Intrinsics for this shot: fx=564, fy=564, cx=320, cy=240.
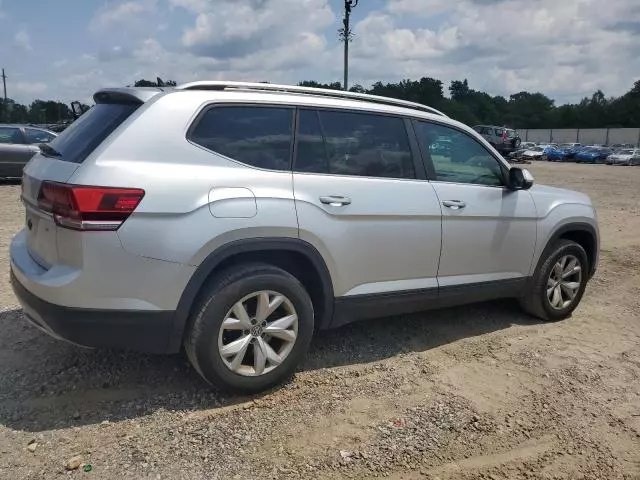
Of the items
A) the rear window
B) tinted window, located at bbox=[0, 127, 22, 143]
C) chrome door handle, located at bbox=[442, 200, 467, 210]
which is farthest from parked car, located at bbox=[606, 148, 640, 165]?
the rear window

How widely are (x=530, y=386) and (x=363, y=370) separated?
114 cm

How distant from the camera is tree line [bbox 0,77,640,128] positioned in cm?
7306

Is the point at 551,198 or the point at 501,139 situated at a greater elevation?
the point at 501,139

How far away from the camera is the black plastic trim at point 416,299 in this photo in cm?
385

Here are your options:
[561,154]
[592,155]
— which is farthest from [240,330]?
[561,154]

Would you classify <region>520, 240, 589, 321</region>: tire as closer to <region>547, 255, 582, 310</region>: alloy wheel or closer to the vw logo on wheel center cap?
<region>547, 255, 582, 310</region>: alloy wheel

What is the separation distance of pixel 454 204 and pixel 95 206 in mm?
2563

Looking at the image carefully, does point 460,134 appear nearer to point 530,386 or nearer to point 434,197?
point 434,197

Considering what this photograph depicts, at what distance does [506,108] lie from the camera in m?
114

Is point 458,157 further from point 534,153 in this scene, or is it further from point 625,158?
point 534,153

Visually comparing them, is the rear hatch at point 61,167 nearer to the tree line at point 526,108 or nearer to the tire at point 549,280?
the tire at point 549,280

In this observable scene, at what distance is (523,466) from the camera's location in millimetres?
2990

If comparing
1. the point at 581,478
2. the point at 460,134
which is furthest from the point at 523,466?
the point at 460,134

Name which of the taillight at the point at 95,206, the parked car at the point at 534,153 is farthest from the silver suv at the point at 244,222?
the parked car at the point at 534,153
